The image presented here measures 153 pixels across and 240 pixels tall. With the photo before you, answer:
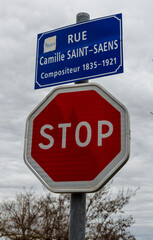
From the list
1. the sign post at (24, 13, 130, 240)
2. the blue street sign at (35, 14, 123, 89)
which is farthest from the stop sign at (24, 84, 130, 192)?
the blue street sign at (35, 14, 123, 89)

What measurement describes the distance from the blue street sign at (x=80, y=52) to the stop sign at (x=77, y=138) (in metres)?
0.19

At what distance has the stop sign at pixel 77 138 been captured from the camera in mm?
1771

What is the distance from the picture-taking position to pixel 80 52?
2250 mm

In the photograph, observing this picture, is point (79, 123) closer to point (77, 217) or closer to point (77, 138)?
point (77, 138)

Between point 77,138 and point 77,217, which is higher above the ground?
point 77,138

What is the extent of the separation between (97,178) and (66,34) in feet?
3.64

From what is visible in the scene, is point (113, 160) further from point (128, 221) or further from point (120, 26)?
point (128, 221)

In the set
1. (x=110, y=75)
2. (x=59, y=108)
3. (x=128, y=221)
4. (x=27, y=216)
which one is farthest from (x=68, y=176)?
(x=27, y=216)

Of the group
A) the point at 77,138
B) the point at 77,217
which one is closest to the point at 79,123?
the point at 77,138

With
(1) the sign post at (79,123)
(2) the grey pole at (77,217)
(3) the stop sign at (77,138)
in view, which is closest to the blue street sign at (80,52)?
(1) the sign post at (79,123)

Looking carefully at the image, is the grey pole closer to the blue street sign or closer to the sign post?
the sign post

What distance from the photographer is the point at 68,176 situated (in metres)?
1.82

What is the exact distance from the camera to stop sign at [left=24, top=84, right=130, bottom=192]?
1.77m

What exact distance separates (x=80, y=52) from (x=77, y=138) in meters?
0.67
